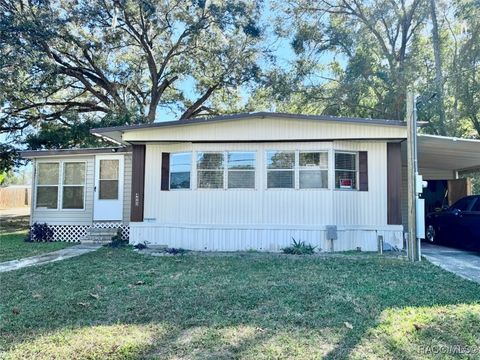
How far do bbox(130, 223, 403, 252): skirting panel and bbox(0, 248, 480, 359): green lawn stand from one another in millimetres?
2026

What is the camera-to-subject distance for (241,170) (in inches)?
366

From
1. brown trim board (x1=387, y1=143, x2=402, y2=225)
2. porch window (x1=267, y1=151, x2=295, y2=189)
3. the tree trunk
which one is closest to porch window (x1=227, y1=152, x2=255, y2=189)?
porch window (x1=267, y1=151, x2=295, y2=189)

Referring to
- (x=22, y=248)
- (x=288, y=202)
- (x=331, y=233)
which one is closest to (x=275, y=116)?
(x=288, y=202)

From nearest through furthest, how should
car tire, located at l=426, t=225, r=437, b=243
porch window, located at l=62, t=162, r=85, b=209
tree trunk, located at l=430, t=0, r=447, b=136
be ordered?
car tire, located at l=426, t=225, r=437, b=243 < porch window, located at l=62, t=162, r=85, b=209 < tree trunk, located at l=430, t=0, r=447, b=136

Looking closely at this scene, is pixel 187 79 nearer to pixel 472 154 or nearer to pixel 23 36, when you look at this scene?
pixel 23 36

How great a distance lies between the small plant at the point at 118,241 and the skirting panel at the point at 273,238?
1730mm

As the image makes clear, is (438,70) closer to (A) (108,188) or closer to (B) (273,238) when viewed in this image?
(B) (273,238)

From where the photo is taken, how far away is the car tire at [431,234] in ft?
36.6

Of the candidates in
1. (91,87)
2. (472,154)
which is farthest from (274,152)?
(91,87)

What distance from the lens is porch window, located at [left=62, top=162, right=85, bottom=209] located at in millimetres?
11695

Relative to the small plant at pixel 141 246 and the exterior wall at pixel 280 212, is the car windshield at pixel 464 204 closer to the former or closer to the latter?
the exterior wall at pixel 280 212

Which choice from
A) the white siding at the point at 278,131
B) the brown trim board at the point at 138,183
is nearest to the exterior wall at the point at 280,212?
the white siding at the point at 278,131

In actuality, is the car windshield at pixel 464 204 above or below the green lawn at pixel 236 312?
above

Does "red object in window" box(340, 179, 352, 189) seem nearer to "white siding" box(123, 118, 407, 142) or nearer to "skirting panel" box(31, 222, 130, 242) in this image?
"white siding" box(123, 118, 407, 142)
